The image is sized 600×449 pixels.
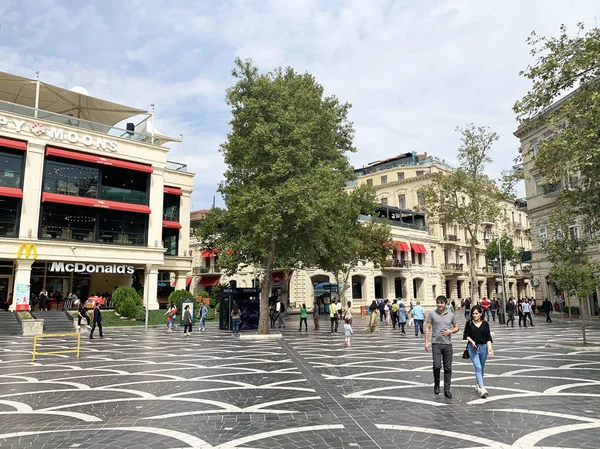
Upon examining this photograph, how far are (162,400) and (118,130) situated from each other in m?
29.5

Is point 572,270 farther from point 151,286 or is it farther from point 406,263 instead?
point 406,263

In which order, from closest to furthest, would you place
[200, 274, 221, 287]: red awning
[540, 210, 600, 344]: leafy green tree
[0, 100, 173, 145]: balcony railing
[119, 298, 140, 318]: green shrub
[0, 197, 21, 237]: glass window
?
[540, 210, 600, 344]: leafy green tree → [0, 197, 21, 237]: glass window → [0, 100, 173, 145]: balcony railing → [119, 298, 140, 318]: green shrub → [200, 274, 221, 287]: red awning

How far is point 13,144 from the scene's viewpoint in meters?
28.4

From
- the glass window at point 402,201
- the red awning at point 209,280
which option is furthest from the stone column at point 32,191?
the glass window at point 402,201

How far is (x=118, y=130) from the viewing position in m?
33.6

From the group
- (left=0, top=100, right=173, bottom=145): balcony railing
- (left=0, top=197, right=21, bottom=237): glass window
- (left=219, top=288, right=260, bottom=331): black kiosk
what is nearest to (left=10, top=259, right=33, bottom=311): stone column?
(left=0, top=197, right=21, bottom=237): glass window

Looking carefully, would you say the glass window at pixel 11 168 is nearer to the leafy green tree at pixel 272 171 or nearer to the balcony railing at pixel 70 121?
the balcony railing at pixel 70 121

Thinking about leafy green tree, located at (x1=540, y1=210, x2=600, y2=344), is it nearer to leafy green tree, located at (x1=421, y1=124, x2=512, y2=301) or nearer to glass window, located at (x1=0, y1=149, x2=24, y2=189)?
leafy green tree, located at (x1=421, y1=124, x2=512, y2=301)

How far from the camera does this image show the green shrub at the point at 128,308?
3028cm

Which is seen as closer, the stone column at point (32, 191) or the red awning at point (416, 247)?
the stone column at point (32, 191)

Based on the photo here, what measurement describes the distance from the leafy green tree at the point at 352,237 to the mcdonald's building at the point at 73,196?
13.9 metres

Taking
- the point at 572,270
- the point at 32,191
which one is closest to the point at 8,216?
the point at 32,191

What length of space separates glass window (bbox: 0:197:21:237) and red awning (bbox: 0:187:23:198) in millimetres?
802

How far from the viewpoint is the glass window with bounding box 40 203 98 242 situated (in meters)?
30.4
